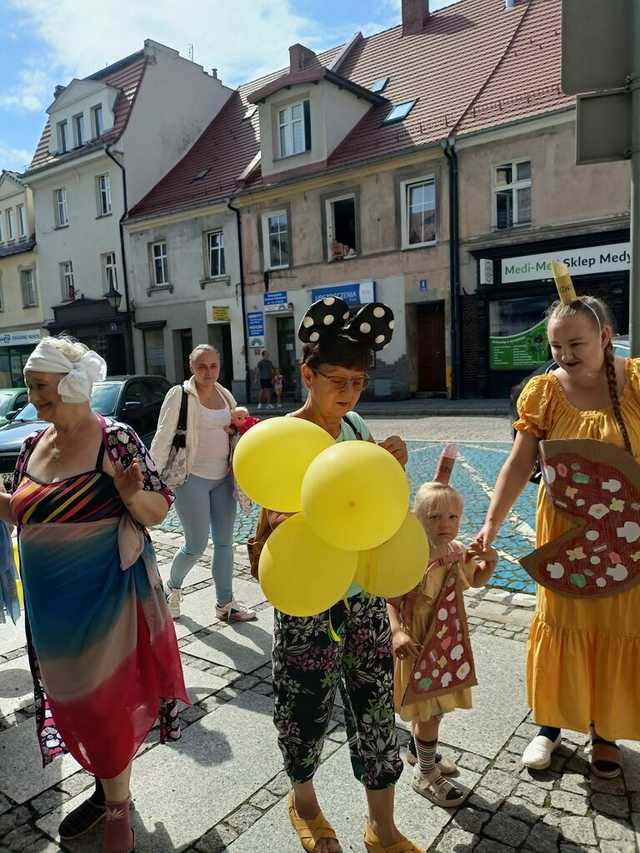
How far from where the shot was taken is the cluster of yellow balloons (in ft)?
5.49

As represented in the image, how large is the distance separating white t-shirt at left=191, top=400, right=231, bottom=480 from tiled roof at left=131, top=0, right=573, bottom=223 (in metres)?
14.9

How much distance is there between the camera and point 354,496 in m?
1.66

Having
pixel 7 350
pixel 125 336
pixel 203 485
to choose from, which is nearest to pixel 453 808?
pixel 203 485

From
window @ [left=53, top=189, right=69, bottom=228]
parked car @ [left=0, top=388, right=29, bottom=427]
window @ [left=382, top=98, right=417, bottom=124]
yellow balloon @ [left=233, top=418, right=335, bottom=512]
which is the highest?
window @ [left=382, top=98, right=417, bottom=124]

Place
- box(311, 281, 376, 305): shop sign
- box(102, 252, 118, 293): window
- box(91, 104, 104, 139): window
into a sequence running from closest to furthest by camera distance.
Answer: box(311, 281, 376, 305): shop sign → box(91, 104, 104, 139): window → box(102, 252, 118, 293): window

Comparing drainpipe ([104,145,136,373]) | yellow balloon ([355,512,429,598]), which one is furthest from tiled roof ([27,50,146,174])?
yellow balloon ([355,512,429,598])

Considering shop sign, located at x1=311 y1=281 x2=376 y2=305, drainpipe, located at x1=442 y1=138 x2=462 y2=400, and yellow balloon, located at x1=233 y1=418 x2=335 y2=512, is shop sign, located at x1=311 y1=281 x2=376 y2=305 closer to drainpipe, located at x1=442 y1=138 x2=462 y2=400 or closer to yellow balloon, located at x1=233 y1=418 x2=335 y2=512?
drainpipe, located at x1=442 y1=138 x2=462 y2=400

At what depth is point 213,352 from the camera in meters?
4.14

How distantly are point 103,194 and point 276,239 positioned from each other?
8.86 m

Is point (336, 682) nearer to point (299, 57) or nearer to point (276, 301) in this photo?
point (276, 301)

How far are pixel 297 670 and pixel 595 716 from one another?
1257 millimetres

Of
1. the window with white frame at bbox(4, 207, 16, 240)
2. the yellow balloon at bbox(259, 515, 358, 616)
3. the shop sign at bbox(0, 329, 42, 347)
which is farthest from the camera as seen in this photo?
the window with white frame at bbox(4, 207, 16, 240)

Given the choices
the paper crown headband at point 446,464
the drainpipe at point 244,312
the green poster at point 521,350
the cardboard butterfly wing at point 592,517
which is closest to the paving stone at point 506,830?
the cardboard butterfly wing at point 592,517

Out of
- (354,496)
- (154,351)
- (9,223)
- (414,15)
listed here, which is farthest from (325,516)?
(9,223)
